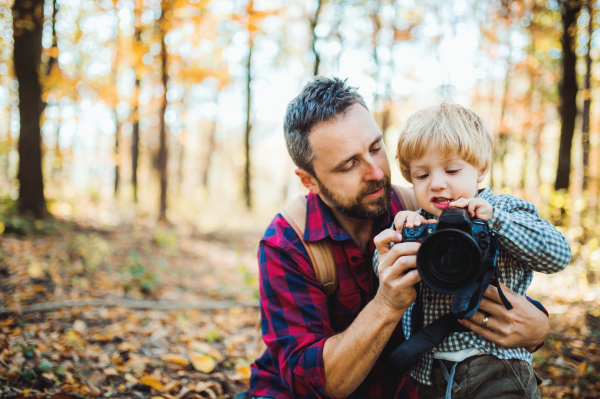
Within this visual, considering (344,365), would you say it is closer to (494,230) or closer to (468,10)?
(494,230)

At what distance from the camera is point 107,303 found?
3.84 metres

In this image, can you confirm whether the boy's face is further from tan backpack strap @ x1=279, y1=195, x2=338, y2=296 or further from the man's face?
tan backpack strap @ x1=279, y1=195, x2=338, y2=296

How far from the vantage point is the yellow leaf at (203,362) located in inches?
112

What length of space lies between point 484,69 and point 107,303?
17.5 meters

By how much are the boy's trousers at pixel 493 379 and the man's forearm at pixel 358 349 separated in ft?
1.31

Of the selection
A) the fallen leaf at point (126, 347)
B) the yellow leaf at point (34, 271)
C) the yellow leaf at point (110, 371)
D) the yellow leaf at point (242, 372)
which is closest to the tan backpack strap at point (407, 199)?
the yellow leaf at point (242, 372)

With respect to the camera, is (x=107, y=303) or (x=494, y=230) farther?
(x=107, y=303)

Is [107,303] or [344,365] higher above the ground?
[344,365]

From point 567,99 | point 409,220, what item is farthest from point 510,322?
point 567,99

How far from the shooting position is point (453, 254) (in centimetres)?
129

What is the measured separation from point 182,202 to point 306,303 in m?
10.8

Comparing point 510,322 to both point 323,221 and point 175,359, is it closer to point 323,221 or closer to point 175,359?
point 323,221

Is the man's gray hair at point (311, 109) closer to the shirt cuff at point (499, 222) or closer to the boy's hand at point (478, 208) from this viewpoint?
the boy's hand at point (478, 208)

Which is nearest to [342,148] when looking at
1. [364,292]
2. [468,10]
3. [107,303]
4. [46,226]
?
[364,292]
